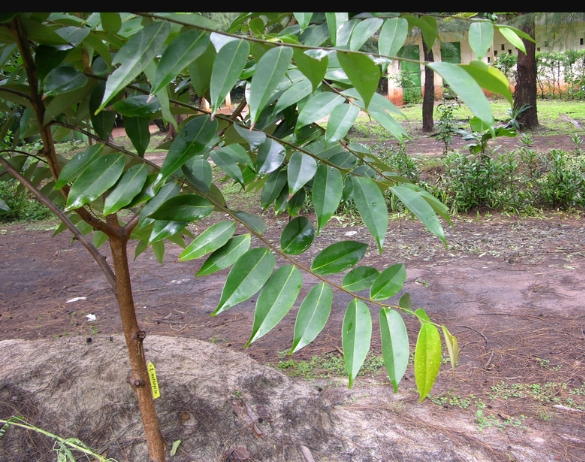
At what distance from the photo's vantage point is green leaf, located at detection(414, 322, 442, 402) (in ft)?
2.56

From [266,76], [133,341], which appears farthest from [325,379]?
[266,76]

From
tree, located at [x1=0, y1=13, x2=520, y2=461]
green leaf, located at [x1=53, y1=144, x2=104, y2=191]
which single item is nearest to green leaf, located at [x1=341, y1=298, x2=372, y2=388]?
tree, located at [x1=0, y1=13, x2=520, y2=461]

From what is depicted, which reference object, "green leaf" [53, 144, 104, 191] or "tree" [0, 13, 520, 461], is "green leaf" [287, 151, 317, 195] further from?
"green leaf" [53, 144, 104, 191]

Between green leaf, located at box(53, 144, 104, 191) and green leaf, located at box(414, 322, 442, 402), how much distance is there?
68 cm

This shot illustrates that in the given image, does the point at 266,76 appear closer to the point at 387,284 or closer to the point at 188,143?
the point at 188,143

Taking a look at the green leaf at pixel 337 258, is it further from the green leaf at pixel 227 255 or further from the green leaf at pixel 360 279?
the green leaf at pixel 227 255

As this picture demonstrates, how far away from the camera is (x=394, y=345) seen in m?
0.84

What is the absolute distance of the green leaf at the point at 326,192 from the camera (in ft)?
2.95

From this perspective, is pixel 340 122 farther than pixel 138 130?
No

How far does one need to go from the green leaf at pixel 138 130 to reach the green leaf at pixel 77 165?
0.21ft

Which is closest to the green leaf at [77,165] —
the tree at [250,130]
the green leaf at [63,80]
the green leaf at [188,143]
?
the tree at [250,130]

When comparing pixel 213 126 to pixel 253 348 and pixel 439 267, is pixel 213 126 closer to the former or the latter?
pixel 253 348

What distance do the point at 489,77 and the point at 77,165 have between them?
738 mm
